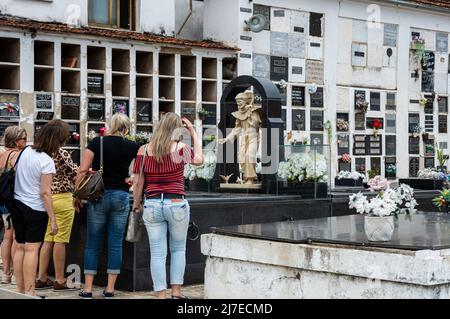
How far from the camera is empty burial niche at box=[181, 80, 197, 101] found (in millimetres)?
17344

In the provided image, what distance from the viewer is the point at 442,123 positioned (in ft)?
72.5

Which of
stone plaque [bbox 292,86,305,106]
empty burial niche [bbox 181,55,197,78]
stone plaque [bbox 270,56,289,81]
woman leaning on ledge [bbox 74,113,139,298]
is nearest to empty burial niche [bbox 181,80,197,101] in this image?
empty burial niche [bbox 181,55,197,78]

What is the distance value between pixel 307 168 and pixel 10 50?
6.38 meters

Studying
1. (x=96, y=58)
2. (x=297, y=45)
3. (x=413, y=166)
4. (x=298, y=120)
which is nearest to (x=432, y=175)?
(x=298, y=120)

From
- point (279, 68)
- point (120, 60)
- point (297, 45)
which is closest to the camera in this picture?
point (120, 60)

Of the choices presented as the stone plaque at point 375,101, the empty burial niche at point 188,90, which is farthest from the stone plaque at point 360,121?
the empty burial niche at point 188,90

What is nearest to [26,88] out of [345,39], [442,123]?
[345,39]

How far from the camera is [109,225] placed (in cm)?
820

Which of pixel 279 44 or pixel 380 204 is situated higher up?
pixel 279 44

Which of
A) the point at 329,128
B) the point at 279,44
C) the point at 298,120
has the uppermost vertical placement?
the point at 279,44

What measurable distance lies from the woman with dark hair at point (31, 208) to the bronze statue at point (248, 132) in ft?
14.1

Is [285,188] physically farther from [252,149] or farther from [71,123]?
[71,123]

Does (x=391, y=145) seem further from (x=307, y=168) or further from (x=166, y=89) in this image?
(x=307, y=168)

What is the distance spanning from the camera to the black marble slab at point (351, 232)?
22.8 ft
